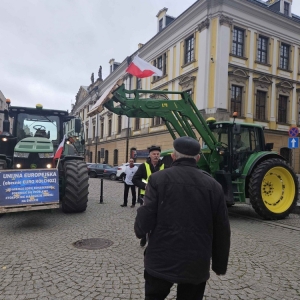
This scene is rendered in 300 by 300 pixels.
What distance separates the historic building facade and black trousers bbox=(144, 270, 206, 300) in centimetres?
1710

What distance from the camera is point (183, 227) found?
210 cm

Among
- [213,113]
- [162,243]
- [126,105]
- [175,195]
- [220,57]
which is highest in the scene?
[220,57]

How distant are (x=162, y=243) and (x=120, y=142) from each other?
3107 centimetres

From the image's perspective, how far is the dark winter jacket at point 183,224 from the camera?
2088 millimetres

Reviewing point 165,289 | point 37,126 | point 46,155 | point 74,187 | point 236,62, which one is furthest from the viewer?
point 236,62

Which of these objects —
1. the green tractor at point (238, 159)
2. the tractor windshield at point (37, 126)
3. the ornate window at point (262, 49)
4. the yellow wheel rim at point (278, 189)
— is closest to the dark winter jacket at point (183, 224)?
the green tractor at point (238, 159)

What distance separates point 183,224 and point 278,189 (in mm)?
6665

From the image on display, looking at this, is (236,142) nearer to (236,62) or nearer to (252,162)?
(252,162)

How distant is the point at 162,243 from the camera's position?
2.13m

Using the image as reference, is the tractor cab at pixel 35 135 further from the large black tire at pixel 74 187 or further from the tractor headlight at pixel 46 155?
the large black tire at pixel 74 187

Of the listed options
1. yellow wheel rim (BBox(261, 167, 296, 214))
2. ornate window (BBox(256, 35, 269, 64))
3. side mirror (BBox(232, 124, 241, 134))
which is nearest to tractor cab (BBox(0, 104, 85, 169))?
side mirror (BBox(232, 124, 241, 134))

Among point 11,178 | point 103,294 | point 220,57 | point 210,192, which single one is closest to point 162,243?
point 210,192

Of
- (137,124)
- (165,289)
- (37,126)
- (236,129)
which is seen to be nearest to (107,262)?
(165,289)

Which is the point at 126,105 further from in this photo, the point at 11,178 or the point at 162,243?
the point at 162,243
